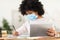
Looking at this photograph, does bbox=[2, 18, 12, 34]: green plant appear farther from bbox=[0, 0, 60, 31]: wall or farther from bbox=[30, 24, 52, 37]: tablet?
bbox=[30, 24, 52, 37]: tablet

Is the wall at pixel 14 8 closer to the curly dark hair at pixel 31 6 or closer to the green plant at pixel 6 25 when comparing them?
the green plant at pixel 6 25

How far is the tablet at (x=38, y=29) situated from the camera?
4.17 ft

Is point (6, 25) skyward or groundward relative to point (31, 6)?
groundward

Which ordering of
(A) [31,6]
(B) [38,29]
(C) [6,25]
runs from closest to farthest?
(B) [38,29] → (A) [31,6] → (C) [6,25]

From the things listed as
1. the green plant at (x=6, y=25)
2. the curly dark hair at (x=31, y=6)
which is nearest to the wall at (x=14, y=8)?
the green plant at (x=6, y=25)

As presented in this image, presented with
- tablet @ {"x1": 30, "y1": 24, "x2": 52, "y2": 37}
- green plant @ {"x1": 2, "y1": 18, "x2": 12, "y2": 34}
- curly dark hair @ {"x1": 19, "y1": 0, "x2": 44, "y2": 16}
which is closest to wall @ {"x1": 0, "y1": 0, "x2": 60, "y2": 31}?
green plant @ {"x1": 2, "y1": 18, "x2": 12, "y2": 34}

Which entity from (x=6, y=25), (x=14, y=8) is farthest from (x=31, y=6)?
(x=6, y=25)

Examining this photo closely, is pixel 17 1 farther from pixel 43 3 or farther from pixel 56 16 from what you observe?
pixel 56 16

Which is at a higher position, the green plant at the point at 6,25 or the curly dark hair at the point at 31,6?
the curly dark hair at the point at 31,6

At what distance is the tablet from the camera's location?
127cm

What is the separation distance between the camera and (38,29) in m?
1.27

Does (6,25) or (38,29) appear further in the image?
(6,25)

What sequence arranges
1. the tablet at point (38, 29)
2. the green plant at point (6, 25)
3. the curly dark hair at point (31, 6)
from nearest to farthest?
the tablet at point (38, 29), the curly dark hair at point (31, 6), the green plant at point (6, 25)

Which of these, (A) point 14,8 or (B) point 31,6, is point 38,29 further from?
(A) point 14,8
